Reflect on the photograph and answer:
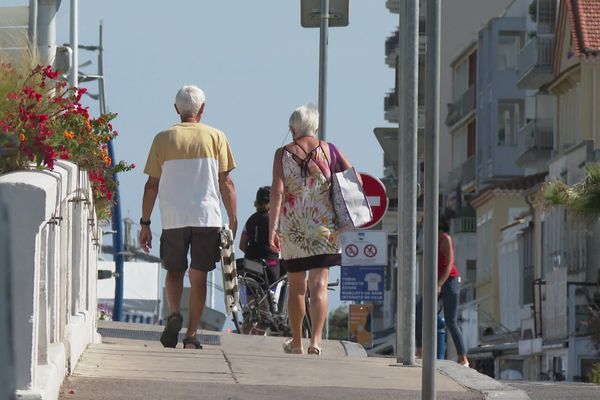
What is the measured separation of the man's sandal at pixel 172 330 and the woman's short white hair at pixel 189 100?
4.80ft

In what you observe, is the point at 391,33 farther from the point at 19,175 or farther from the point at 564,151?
the point at 19,175

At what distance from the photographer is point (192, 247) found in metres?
14.6

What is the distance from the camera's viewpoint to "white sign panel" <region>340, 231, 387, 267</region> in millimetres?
23875

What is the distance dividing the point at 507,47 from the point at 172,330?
64.4 m

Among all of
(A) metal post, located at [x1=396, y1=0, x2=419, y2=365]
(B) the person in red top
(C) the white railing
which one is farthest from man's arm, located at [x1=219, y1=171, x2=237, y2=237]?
(B) the person in red top

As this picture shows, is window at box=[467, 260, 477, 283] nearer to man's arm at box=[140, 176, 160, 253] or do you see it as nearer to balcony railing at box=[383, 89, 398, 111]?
balcony railing at box=[383, 89, 398, 111]

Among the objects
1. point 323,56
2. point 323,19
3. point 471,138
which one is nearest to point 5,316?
point 323,19

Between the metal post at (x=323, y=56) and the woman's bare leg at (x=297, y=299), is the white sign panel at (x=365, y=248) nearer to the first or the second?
the metal post at (x=323, y=56)

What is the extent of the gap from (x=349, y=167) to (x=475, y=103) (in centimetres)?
6790

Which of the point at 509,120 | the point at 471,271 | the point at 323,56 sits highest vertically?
the point at 509,120

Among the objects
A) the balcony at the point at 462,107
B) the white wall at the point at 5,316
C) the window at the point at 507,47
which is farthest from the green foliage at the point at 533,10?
the white wall at the point at 5,316

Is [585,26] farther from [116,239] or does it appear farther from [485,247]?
[485,247]

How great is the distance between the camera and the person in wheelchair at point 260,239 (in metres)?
19.8

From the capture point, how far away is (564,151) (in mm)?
55906
